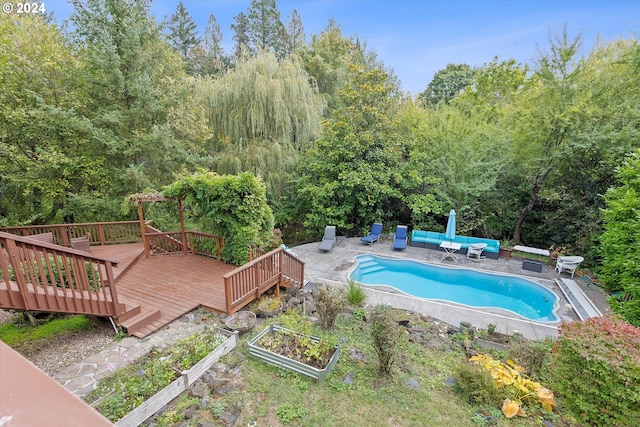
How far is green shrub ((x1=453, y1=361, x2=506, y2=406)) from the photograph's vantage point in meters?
4.08

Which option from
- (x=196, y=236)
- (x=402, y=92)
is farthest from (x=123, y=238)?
(x=402, y=92)

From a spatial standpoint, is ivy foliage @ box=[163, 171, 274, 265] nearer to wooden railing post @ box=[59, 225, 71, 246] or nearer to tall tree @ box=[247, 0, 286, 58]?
wooden railing post @ box=[59, 225, 71, 246]

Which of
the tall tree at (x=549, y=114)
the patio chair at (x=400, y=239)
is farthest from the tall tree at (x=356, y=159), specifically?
the tall tree at (x=549, y=114)

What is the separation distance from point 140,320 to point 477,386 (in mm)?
5532

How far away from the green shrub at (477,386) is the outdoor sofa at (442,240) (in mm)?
7663

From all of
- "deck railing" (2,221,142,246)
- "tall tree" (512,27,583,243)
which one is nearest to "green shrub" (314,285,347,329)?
"deck railing" (2,221,142,246)

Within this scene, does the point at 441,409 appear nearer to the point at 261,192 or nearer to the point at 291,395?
the point at 291,395

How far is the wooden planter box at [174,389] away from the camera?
11.2 ft

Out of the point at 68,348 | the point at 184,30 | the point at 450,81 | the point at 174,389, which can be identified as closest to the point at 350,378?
the point at 174,389

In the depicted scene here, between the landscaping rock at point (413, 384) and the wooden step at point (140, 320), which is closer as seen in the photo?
the landscaping rock at point (413, 384)

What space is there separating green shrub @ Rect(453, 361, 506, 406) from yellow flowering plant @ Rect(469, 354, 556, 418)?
97 millimetres

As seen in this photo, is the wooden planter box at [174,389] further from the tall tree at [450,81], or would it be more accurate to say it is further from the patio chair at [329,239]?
the tall tree at [450,81]

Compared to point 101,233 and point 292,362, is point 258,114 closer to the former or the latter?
point 101,233

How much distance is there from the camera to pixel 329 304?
557cm
